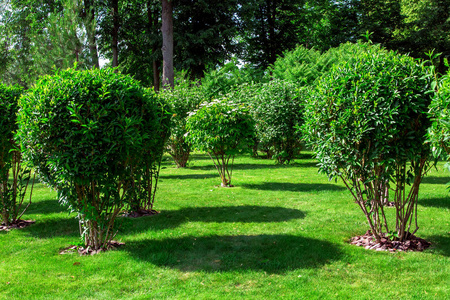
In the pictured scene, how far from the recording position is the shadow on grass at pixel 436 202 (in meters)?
6.84

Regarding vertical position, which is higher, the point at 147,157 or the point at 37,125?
the point at 37,125

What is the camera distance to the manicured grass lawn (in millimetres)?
3598

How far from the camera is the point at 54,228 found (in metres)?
5.87

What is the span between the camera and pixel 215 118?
878cm

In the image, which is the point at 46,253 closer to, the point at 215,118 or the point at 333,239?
the point at 333,239

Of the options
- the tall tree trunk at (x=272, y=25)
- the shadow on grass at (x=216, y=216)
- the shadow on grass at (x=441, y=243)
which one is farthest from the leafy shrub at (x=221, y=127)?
the tall tree trunk at (x=272, y=25)

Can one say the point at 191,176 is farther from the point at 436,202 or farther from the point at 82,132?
the point at 82,132

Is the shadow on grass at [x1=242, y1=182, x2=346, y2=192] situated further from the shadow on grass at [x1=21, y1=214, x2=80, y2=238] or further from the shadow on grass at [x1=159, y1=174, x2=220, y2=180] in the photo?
the shadow on grass at [x1=21, y1=214, x2=80, y2=238]

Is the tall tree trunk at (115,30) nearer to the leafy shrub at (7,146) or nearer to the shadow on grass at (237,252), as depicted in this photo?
the leafy shrub at (7,146)

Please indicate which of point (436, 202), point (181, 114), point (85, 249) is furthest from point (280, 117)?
point (85, 249)

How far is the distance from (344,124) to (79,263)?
363 centimetres

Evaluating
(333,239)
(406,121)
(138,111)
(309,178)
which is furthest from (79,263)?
(309,178)

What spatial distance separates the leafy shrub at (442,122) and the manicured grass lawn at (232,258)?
1369 millimetres

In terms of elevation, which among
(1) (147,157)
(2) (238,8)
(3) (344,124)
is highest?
(2) (238,8)
